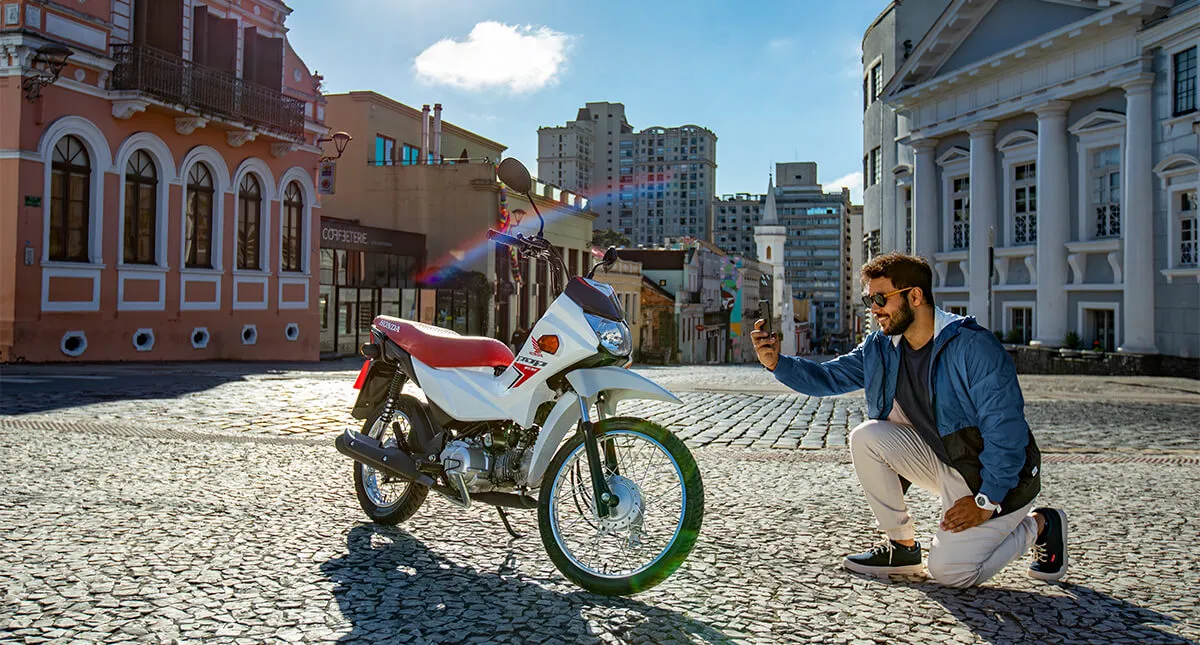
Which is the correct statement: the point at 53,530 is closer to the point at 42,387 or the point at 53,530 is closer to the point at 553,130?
the point at 42,387

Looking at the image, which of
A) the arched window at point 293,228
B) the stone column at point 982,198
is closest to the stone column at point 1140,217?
the stone column at point 982,198

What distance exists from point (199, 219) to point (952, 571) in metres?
21.7

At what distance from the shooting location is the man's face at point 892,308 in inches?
158

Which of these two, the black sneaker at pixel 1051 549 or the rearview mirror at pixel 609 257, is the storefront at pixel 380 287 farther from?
the black sneaker at pixel 1051 549

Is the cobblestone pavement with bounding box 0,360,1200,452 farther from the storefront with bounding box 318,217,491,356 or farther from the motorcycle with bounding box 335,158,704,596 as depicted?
the storefront with bounding box 318,217,491,356

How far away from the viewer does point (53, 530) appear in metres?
4.53

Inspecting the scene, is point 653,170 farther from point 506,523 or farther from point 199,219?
point 506,523

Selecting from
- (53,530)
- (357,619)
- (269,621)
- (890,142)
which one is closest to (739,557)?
(357,619)

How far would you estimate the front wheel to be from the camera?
12.4 ft

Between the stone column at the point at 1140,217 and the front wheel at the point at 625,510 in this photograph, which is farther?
the stone column at the point at 1140,217

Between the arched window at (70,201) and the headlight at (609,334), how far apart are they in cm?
1784

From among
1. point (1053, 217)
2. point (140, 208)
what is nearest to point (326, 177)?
point (140, 208)

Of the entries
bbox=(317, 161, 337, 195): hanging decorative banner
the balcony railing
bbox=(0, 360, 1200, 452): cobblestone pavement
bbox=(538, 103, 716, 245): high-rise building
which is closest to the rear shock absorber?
bbox=(0, 360, 1200, 452): cobblestone pavement

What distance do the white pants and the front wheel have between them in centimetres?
78
